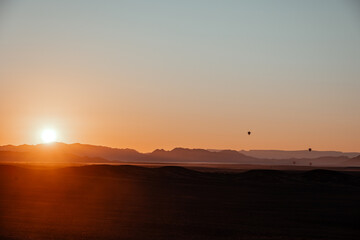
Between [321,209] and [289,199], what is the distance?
275 inches

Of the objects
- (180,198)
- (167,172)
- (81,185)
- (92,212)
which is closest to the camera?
(92,212)

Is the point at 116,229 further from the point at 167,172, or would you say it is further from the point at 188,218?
the point at 167,172

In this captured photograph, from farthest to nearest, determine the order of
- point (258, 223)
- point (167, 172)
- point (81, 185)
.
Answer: point (167, 172) → point (81, 185) → point (258, 223)

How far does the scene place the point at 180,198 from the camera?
1512 inches

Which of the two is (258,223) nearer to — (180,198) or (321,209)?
(321,209)

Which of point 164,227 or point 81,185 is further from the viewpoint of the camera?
point 81,185

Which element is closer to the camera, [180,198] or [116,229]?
[116,229]

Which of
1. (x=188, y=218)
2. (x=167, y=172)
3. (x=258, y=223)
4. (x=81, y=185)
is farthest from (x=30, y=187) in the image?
(x=167, y=172)

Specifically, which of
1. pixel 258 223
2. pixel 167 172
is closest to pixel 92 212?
pixel 258 223

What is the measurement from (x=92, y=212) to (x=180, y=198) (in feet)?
37.3

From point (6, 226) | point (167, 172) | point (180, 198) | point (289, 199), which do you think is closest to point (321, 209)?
point (289, 199)

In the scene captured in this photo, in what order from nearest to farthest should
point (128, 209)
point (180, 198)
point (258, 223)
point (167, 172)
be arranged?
point (258, 223), point (128, 209), point (180, 198), point (167, 172)

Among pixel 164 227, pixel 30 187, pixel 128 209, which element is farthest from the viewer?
pixel 30 187

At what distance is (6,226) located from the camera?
874 inches
